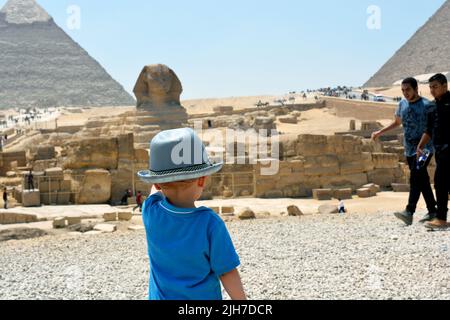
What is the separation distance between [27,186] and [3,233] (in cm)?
628

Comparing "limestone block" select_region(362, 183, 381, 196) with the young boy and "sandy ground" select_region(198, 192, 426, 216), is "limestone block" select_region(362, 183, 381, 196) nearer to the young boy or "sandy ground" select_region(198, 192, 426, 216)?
"sandy ground" select_region(198, 192, 426, 216)

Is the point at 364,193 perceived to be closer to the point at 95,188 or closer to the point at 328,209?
the point at 328,209

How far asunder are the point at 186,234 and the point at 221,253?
153mm

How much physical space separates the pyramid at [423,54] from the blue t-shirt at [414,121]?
103 meters

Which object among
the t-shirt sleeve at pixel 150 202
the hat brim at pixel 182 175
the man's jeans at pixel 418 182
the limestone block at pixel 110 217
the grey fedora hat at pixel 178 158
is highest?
the grey fedora hat at pixel 178 158

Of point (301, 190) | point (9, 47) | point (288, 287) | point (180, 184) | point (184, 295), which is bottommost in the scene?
point (301, 190)

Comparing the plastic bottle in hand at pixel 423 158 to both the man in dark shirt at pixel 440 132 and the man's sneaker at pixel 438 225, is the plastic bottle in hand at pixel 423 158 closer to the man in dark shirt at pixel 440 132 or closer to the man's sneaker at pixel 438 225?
the man in dark shirt at pixel 440 132

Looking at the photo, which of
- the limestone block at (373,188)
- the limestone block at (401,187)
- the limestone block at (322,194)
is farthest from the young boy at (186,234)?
the limestone block at (401,187)

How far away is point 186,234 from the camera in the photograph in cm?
210

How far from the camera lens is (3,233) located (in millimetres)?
8789

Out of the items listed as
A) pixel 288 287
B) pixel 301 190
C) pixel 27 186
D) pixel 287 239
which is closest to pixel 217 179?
pixel 301 190

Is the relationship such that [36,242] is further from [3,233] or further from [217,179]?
[217,179]

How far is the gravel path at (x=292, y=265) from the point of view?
4004 mm

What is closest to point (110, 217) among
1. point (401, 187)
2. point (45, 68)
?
point (401, 187)
